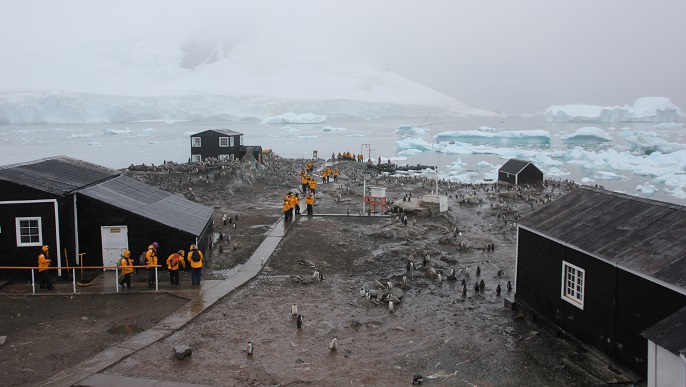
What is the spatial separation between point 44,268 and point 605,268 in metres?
13.9

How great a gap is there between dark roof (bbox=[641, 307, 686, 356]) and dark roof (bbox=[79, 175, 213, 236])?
12.8 metres

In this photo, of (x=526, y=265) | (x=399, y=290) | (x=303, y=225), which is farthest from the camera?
(x=303, y=225)

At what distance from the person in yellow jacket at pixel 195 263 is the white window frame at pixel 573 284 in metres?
9.65

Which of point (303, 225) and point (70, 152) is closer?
point (303, 225)

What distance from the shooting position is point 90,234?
17328 millimetres

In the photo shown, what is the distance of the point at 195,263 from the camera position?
648 inches

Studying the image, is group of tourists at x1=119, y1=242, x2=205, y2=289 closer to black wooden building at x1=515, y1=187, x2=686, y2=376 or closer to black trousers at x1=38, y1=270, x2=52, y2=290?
black trousers at x1=38, y1=270, x2=52, y2=290

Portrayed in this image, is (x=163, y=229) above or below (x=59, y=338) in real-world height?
above

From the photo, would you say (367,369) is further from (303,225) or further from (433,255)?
(303,225)

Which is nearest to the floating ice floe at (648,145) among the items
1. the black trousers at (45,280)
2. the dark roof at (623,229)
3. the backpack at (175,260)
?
the dark roof at (623,229)

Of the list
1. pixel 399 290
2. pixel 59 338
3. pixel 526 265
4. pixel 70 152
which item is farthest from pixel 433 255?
pixel 70 152

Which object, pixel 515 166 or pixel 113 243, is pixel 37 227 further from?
pixel 515 166

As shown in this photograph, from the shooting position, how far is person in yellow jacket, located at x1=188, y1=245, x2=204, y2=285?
1639 centimetres

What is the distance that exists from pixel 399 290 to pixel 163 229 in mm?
7317
